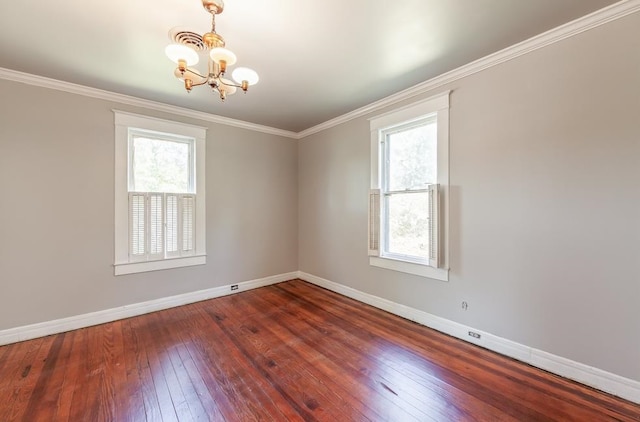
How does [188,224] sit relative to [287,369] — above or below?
above

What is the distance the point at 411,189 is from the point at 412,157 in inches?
15.3

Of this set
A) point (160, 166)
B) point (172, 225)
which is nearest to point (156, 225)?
point (172, 225)

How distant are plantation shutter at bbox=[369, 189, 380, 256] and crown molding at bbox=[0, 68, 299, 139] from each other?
7.28 ft

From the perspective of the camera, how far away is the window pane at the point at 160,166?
3.37 meters

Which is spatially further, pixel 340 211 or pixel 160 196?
pixel 340 211

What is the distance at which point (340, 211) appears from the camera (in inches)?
161

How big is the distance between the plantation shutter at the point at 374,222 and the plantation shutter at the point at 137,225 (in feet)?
9.48

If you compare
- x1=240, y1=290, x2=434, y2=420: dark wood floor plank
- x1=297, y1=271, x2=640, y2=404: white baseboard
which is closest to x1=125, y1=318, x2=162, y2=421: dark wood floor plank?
x1=240, y1=290, x2=434, y2=420: dark wood floor plank

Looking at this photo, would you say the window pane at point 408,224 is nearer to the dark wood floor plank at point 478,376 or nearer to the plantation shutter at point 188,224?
the dark wood floor plank at point 478,376

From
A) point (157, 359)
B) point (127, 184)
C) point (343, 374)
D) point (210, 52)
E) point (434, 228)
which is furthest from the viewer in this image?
point (127, 184)

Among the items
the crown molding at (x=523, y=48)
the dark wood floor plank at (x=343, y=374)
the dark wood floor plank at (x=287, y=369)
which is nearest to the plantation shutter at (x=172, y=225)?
the dark wood floor plank at (x=287, y=369)

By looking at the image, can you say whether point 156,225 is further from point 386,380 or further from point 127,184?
point 386,380

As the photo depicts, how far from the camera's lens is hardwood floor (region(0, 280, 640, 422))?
173 cm

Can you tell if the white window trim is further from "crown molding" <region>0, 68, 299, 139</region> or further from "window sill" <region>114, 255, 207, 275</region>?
"crown molding" <region>0, 68, 299, 139</region>
